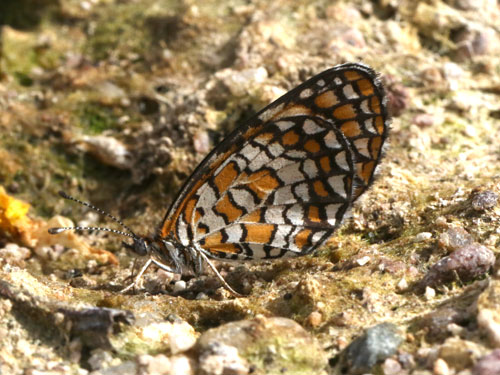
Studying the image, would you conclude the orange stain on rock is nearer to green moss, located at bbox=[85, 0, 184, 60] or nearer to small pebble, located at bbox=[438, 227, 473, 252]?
small pebble, located at bbox=[438, 227, 473, 252]

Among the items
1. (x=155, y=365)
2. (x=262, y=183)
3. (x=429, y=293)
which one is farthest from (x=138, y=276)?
(x=429, y=293)

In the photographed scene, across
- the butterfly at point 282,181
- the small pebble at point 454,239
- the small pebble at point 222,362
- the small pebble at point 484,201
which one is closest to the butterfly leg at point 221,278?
the butterfly at point 282,181

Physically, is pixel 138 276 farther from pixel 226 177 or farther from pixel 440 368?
pixel 440 368

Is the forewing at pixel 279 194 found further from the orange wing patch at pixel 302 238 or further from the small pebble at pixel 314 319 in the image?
the small pebble at pixel 314 319

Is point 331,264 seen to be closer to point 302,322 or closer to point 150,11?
point 302,322

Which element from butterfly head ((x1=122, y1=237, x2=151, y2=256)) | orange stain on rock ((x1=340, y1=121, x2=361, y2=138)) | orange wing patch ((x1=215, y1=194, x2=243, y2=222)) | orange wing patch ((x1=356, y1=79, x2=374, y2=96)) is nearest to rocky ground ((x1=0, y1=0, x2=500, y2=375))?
butterfly head ((x1=122, y1=237, x2=151, y2=256))
